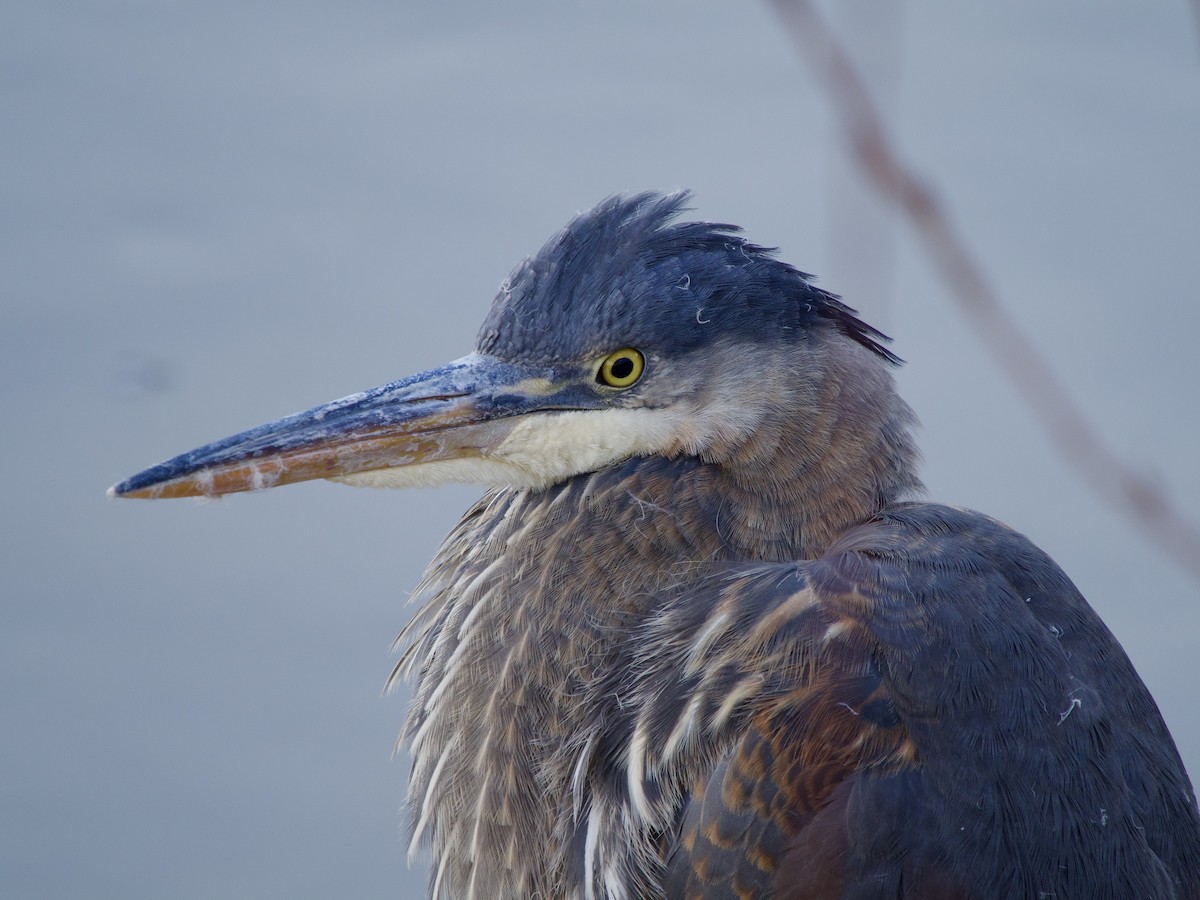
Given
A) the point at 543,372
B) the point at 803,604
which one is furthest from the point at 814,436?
the point at 543,372

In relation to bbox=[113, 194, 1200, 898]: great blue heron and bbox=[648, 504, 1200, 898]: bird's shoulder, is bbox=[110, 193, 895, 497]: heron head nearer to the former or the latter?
bbox=[113, 194, 1200, 898]: great blue heron

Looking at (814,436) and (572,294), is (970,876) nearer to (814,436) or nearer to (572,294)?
(814,436)

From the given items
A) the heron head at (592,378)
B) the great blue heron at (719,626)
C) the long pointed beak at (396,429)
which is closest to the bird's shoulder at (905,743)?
the great blue heron at (719,626)

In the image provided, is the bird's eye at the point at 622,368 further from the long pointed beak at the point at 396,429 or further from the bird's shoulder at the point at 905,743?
the bird's shoulder at the point at 905,743

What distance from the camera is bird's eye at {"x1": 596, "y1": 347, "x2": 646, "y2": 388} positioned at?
1915 millimetres

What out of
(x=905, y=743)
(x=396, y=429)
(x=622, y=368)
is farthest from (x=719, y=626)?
(x=396, y=429)

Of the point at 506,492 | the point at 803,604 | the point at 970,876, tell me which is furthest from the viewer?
the point at 506,492

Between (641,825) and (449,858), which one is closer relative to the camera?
(641,825)

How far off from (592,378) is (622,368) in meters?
0.05

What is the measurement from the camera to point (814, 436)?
75.4 inches

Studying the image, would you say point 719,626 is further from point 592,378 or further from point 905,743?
point 592,378

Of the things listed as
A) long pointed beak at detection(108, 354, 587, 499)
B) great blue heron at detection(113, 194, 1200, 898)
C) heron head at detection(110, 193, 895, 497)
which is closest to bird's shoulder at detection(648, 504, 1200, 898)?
great blue heron at detection(113, 194, 1200, 898)

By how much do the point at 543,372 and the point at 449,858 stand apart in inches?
29.1

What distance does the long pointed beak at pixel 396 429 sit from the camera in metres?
1.92
